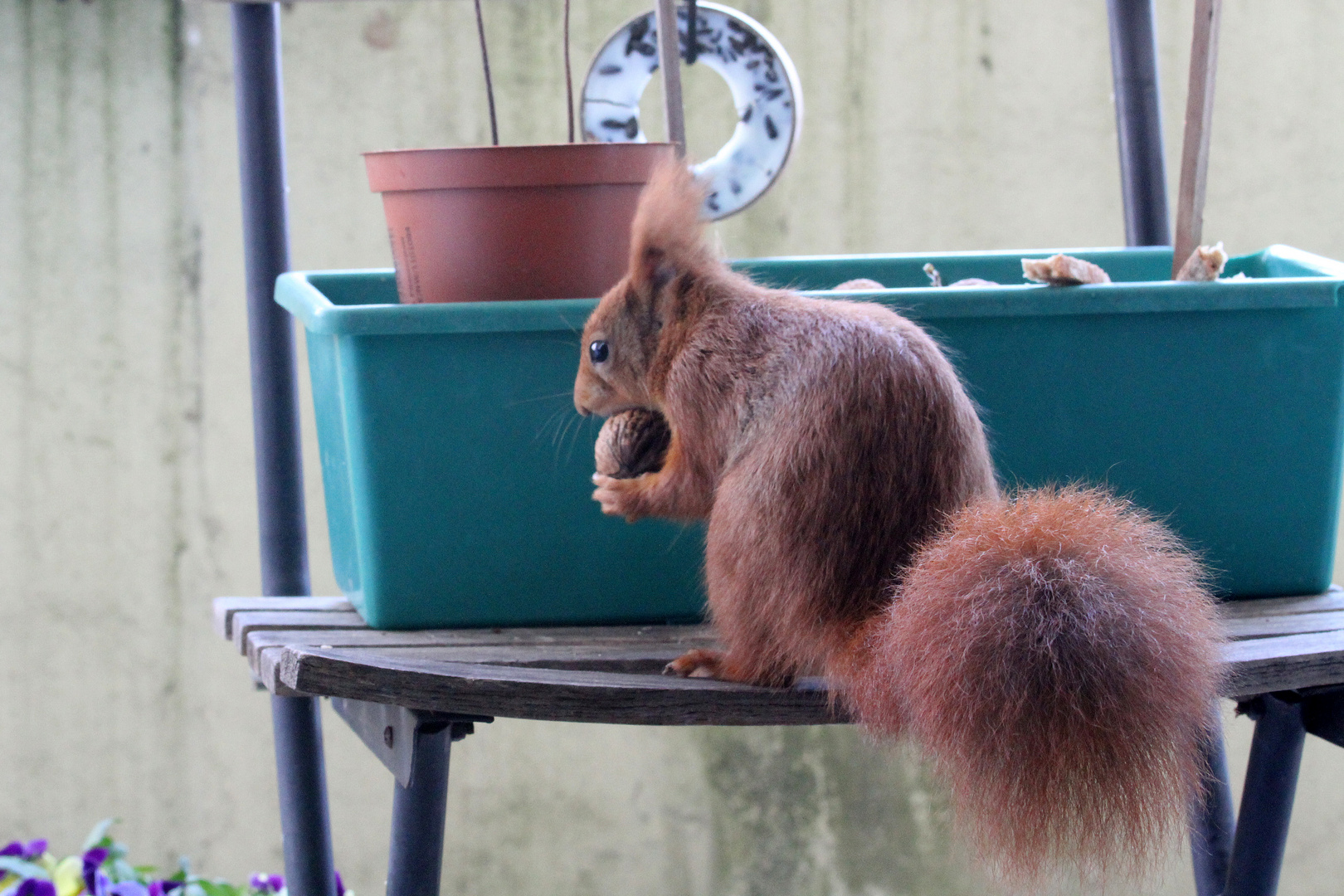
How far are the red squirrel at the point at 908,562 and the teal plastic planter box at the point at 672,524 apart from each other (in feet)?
0.18

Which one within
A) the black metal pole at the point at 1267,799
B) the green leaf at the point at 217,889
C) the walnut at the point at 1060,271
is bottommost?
the green leaf at the point at 217,889

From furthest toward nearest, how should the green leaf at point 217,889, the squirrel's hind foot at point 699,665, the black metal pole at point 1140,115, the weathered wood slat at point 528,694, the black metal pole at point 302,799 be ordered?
the green leaf at point 217,889
the black metal pole at point 1140,115
the black metal pole at point 302,799
the squirrel's hind foot at point 699,665
the weathered wood slat at point 528,694

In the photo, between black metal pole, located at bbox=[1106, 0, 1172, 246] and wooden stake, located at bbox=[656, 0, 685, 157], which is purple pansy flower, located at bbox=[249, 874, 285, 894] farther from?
black metal pole, located at bbox=[1106, 0, 1172, 246]

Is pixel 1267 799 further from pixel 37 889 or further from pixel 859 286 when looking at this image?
pixel 37 889

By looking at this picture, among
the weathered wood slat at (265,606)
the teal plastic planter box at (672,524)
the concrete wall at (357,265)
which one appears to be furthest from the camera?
the concrete wall at (357,265)

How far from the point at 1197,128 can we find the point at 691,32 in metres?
0.49

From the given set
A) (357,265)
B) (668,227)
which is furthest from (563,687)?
(357,265)

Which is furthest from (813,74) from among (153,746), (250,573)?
(153,746)

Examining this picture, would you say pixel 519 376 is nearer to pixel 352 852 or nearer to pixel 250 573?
pixel 250 573

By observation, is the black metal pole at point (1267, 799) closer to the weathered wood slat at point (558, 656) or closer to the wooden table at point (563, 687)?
the wooden table at point (563, 687)

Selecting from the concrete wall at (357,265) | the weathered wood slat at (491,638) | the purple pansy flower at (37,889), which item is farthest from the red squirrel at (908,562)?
the concrete wall at (357,265)

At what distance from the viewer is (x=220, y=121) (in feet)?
7.66

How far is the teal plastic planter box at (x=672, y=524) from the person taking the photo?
1.08 m

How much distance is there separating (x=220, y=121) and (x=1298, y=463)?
1.83 metres
